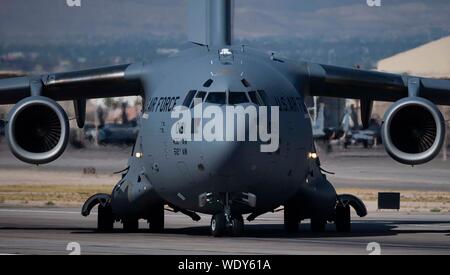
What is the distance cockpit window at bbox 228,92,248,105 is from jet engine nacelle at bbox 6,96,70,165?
3.51 metres

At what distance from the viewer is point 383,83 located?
2339 cm

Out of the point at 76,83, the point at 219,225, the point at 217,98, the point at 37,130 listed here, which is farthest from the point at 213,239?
the point at 76,83

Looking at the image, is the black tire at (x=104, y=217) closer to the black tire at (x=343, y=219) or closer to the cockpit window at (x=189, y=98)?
the cockpit window at (x=189, y=98)

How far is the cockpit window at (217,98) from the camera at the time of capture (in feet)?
64.9

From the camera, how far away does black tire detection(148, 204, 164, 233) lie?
23.1 m

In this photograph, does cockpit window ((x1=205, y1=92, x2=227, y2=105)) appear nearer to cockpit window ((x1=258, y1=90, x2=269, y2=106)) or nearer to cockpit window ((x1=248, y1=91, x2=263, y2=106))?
cockpit window ((x1=248, y1=91, x2=263, y2=106))

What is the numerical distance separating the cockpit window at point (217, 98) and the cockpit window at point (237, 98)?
0.10 metres

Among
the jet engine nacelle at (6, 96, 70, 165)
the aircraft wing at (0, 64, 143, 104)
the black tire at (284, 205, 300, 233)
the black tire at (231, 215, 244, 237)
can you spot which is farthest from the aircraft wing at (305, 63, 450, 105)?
the jet engine nacelle at (6, 96, 70, 165)

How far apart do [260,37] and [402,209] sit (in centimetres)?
2884

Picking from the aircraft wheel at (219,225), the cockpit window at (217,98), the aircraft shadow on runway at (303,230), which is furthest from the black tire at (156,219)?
the cockpit window at (217,98)

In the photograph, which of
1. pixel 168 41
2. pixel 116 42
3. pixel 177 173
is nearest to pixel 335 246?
pixel 177 173
